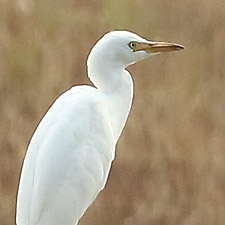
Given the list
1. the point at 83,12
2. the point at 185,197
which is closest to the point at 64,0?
the point at 83,12

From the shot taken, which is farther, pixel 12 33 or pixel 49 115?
pixel 12 33

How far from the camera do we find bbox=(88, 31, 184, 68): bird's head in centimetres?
149

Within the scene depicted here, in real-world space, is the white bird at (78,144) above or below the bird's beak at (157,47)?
below

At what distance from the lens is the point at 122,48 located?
59.1 inches

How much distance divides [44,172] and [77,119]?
0.40 feet

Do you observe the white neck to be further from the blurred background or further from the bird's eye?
the blurred background

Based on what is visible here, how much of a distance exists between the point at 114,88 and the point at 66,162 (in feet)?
0.65

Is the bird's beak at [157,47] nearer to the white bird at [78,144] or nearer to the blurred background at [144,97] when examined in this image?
the white bird at [78,144]

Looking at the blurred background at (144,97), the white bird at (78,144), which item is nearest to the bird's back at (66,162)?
the white bird at (78,144)

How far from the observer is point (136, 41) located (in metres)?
1.51

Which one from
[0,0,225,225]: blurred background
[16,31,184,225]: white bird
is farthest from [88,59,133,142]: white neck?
[0,0,225,225]: blurred background

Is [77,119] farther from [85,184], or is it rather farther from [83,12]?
[83,12]

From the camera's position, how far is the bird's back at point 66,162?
142 centimetres

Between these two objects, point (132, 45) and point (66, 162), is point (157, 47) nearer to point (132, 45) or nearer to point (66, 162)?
point (132, 45)
